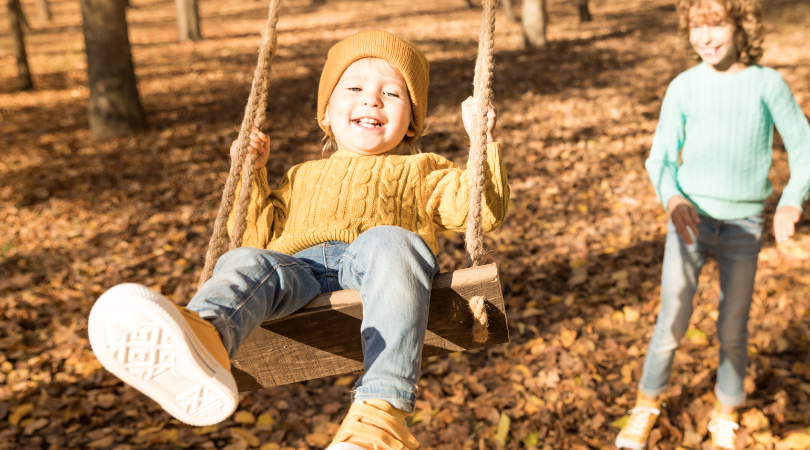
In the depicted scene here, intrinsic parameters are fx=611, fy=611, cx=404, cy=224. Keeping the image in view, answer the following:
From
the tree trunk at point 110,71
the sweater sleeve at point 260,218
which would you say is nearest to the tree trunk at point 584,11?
the tree trunk at point 110,71

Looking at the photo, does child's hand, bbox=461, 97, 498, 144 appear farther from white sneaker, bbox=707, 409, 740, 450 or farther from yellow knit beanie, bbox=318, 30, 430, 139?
white sneaker, bbox=707, 409, 740, 450

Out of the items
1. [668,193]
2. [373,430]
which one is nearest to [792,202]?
[668,193]

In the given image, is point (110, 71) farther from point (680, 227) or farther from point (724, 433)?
point (724, 433)

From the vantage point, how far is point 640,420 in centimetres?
319

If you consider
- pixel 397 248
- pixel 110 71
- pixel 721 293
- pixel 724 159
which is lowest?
pixel 721 293

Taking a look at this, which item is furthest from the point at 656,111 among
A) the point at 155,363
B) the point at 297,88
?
the point at 155,363

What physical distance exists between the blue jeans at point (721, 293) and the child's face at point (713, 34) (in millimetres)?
716

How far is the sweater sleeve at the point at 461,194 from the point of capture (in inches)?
88.0

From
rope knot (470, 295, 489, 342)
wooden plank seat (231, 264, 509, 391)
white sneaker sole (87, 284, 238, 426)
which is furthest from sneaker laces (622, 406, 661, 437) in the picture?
white sneaker sole (87, 284, 238, 426)

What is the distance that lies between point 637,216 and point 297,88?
682 centimetres

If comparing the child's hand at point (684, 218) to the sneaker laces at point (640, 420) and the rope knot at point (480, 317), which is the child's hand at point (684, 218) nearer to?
the sneaker laces at point (640, 420)

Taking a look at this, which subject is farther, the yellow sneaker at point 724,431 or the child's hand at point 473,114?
the yellow sneaker at point 724,431

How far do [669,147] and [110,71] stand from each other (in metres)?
7.21

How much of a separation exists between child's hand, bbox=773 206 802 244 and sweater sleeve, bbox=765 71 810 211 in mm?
65
